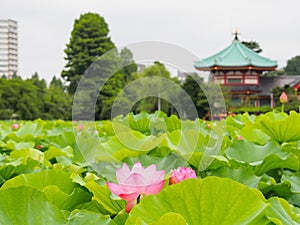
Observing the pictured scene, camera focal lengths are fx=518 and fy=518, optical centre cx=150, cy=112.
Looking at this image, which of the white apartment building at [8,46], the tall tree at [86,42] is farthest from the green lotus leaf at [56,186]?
the white apartment building at [8,46]

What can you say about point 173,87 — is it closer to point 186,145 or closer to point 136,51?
point 186,145

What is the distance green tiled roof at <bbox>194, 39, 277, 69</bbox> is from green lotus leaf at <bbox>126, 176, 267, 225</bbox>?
22968 millimetres

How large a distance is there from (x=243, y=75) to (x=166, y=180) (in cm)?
2418

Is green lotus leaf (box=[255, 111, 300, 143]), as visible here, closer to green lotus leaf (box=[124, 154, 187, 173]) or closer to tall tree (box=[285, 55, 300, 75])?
green lotus leaf (box=[124, 154, 187, 173])

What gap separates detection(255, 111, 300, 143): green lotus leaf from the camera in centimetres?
127

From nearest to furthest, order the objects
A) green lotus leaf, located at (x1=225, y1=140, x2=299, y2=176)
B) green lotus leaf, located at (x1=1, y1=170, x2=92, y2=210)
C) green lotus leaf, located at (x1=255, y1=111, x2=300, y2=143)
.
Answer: green lotus leaf, located at (x1=1, y1=170, x2=92, y2=210), green lotus leaf, located at (x1=225, y1=140, x2=299, y2=176), green lotus leaf, located at (x1=255, y1=111, x2=300, y2=143)

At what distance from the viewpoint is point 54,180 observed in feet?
2.49

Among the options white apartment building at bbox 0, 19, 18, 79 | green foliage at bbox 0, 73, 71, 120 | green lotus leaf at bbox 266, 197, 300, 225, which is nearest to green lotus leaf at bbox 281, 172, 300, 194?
green lotus leaf at bbox 266, 197, 300, 225

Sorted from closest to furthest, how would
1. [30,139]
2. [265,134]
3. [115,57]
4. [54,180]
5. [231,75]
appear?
[54,180]
[115,57]
[265,134]
[30,139]
[231,75]

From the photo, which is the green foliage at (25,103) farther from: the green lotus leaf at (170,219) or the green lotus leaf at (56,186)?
the green lotus leaf at (170,219)

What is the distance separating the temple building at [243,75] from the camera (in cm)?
2365

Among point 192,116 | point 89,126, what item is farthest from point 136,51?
point 89,126

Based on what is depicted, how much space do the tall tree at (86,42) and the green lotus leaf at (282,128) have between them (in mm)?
23340

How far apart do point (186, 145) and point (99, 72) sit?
251 mm
